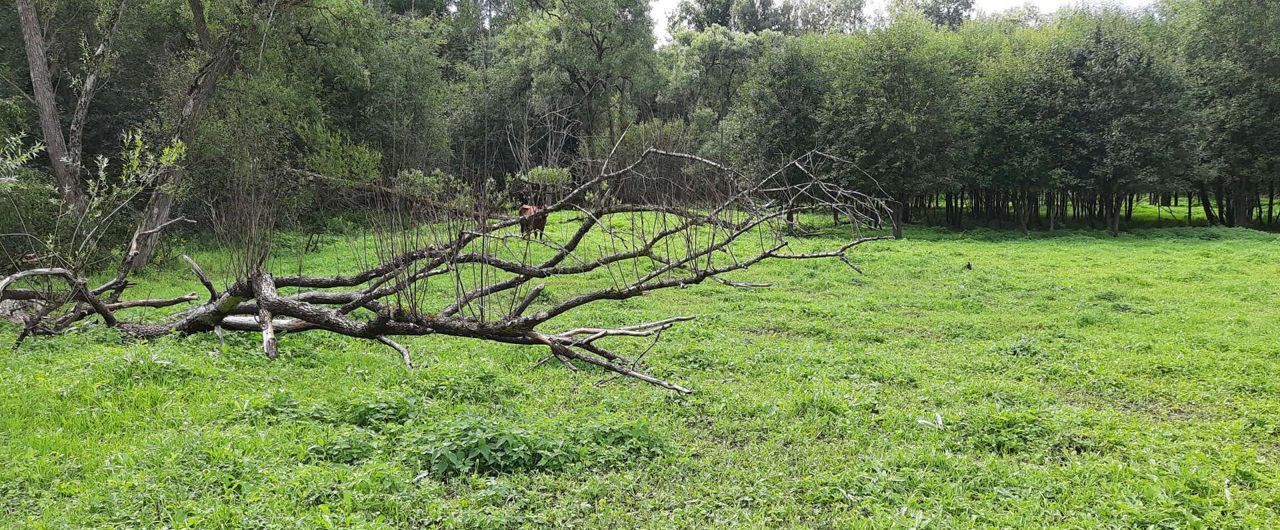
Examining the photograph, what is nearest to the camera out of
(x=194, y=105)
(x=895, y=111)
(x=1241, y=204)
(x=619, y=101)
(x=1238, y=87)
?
(x=194, y=105)

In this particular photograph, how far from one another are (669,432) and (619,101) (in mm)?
30331

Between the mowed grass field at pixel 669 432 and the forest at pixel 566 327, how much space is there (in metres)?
0.03

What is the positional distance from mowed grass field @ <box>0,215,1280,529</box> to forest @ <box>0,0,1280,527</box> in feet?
0.11

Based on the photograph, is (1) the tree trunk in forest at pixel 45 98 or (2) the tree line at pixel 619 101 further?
(2) the tree line at pixel 619 101

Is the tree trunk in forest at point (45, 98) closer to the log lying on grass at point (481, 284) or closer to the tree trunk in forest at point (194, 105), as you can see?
the tree trunk in forest at point (194, 105)

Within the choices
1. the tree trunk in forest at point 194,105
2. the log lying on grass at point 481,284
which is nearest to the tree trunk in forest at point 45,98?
the tree trunk in forest at point 194,105

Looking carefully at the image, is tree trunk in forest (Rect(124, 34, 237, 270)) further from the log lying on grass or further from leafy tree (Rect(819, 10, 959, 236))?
leafy tree (Rect(819, 10, 959, 236))

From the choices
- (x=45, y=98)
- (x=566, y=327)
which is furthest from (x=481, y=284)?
(x=45, y=98)

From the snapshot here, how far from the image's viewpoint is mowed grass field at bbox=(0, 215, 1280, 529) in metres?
4.33

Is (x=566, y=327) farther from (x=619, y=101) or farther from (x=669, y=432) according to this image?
(x=619, y=101)

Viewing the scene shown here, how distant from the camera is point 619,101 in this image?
34688 millimetres

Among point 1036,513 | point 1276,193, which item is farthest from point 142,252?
point 1276,193

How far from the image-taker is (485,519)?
13.6 ft

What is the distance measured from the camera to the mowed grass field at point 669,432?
170 inches
